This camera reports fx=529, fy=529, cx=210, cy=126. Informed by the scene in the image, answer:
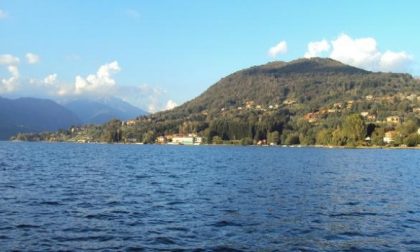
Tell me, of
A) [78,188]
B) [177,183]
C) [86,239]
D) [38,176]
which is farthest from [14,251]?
[38,176]

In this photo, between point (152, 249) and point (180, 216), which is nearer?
point (152, 249)

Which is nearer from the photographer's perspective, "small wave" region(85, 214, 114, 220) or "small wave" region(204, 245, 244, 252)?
"small wave" region(204, 245, 244, 252)

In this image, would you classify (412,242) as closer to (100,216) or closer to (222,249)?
(222,249)

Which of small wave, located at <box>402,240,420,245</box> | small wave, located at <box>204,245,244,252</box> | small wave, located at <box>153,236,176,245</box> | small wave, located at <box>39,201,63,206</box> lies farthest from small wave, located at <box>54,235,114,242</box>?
small wave, located at <box>402,240,420,245</box>

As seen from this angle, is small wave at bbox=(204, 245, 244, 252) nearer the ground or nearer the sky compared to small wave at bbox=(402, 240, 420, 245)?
nearer the sky

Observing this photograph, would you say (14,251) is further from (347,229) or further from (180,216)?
(347,229)

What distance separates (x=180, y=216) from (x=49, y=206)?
11.2 meters

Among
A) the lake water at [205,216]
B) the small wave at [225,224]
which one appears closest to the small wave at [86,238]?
the lake water at [205,216]

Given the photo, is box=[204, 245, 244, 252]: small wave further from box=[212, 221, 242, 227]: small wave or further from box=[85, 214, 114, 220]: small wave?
box=[85, 214, 114, 220]: small wave

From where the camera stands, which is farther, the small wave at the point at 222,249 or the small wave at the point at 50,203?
the small wave at the point at 50,203

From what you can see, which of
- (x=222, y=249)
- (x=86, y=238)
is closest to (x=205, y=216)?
(x=222, y=249)

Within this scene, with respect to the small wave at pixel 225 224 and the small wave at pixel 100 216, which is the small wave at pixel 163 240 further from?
the small wave at pixel 100 216

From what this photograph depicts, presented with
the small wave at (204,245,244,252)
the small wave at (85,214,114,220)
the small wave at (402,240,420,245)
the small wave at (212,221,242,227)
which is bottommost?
the small wave at (402,240,420,245)

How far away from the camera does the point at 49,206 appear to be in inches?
1654
